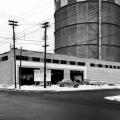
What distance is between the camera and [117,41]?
262 feet

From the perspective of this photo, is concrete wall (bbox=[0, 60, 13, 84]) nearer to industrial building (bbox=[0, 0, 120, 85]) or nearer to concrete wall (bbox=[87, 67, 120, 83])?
industrial building (bbox=[0, 0, 120, 85])

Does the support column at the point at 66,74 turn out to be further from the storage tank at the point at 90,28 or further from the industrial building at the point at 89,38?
the storage tank at the point at 90,28

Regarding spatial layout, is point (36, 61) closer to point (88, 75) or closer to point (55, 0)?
point (88, 75)

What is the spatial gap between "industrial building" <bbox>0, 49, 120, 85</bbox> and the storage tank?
4.38 meters

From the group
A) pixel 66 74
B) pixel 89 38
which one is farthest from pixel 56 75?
pixel 89 38

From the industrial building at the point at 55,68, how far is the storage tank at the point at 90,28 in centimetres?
438

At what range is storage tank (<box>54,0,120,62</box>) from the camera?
74625 mm

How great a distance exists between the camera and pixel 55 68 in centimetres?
6444

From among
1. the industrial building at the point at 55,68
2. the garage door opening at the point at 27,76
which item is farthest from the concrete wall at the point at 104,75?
the garage door opening at the point at 27,76

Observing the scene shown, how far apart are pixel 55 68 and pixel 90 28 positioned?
19912mm

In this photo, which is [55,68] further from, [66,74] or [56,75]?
[66,74]

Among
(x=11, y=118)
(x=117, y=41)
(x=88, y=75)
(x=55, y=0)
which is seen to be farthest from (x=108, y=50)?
(x=11, y=118)

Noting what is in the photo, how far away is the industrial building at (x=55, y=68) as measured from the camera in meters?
56.1

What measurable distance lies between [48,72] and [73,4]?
34.6m
